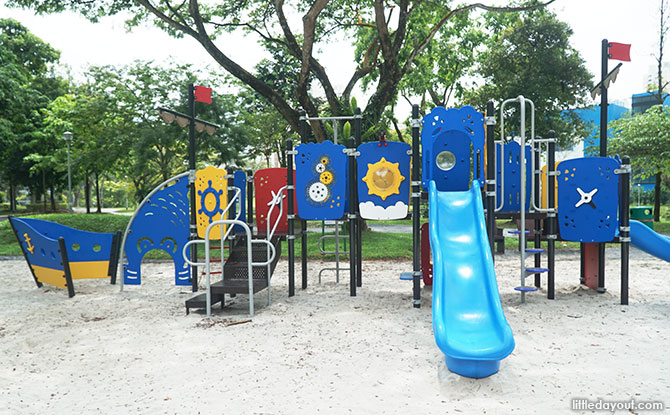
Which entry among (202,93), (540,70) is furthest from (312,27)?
(540,70)

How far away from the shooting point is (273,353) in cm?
400

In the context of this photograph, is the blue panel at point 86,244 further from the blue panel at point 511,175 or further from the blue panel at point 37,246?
the blue panel at point 511,175

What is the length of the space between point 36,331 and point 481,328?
466 cm

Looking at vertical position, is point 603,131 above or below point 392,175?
above

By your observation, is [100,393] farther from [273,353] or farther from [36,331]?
[36,331]

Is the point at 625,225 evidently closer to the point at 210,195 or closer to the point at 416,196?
the point at 416,196

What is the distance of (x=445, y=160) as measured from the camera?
18.7 ft

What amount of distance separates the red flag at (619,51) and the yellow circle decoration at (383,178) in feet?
11.6

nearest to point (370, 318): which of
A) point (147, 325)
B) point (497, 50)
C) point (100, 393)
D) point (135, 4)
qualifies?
point (147, 325)

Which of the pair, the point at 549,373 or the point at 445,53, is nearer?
the point at 549,373

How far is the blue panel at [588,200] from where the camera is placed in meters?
5.83

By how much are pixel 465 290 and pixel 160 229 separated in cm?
478

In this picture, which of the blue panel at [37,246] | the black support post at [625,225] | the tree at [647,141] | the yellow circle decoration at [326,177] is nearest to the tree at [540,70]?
the tree at [647,141]

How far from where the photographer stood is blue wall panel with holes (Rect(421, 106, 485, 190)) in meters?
5.53
